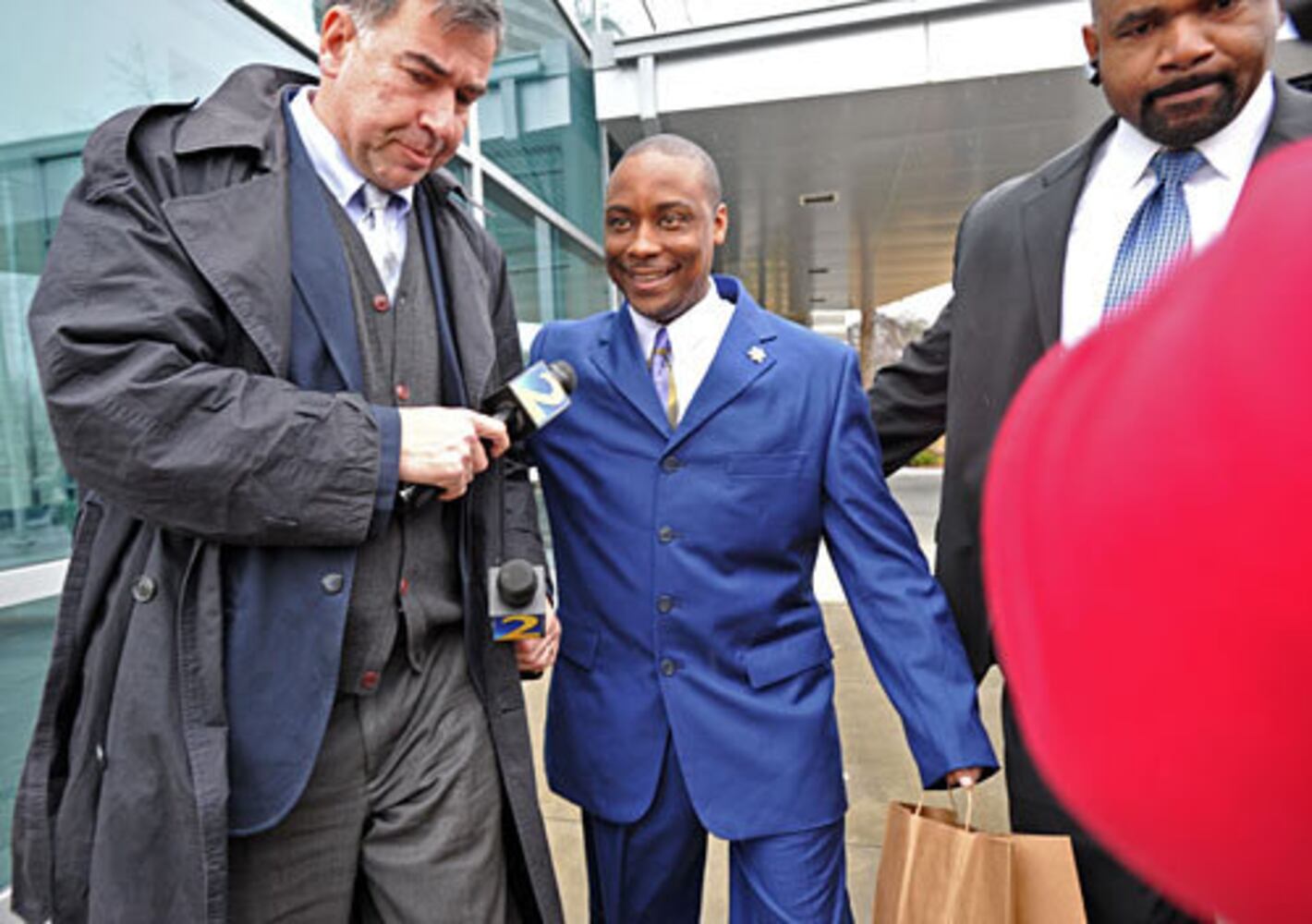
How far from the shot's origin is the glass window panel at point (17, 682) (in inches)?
98.9

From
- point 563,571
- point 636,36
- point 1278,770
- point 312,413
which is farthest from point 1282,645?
point 636,36

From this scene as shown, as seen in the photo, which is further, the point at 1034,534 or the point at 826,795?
the point at 826,795

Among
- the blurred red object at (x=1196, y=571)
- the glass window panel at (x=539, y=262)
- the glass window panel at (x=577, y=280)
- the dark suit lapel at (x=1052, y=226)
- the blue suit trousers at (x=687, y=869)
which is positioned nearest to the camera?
the blurred red object at (x=1196, y=571)

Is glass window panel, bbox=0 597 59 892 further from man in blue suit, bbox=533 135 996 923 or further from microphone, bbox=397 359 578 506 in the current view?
microphone, bbox=397 359 578 506

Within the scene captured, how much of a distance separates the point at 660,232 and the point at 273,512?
1.11 meters

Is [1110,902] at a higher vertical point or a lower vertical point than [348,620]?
lower

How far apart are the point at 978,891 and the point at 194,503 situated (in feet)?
4.21

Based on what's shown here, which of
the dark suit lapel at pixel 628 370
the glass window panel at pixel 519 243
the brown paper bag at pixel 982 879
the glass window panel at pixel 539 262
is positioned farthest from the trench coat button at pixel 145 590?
the glass window panel at pixel 519 243

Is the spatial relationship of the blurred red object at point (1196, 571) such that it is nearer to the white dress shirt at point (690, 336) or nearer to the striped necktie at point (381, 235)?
the striped necktie at point (381, 235)

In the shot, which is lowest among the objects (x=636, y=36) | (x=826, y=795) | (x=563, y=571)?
(x=826, y=795)

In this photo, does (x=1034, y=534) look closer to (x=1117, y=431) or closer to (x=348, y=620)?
(x=1117, y=431)

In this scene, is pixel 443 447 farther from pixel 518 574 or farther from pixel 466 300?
pixel 466 300

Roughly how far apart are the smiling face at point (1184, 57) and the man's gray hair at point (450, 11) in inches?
40.6

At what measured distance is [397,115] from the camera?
155cm
